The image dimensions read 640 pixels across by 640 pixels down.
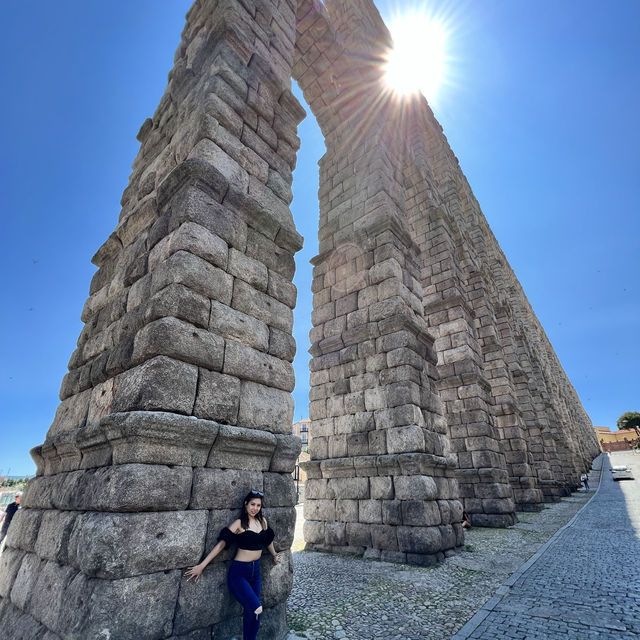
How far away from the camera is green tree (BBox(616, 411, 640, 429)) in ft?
202

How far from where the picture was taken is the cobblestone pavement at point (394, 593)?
3.01 m

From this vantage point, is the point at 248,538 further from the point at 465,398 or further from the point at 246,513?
the point at 465,398

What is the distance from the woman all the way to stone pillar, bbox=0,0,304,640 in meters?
0.08

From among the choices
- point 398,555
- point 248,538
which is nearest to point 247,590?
point 248,538

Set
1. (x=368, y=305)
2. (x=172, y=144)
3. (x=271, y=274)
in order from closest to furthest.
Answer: (x=271, y=274)
(x=172, y=144)
(x=368, y=305)

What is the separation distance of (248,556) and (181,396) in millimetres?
1225

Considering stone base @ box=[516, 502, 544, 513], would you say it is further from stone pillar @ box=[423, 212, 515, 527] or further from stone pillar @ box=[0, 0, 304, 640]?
stone pillar @ box=[0, 0, 304, 640]

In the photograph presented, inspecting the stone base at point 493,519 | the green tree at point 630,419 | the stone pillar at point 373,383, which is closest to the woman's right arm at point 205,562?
the stone pillar at point 373,383

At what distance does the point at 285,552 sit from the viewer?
2977 mm

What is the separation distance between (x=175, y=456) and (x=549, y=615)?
345 centimetres

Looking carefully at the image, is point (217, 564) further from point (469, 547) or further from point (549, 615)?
point (469, 547)

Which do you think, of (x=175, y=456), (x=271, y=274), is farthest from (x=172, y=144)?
(x=175, y=456)

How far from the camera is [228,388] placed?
2869mm

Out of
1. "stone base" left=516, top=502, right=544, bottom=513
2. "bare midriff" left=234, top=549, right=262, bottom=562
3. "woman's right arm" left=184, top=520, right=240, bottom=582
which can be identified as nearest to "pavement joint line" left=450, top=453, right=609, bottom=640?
"bare midriff" left=234, top=549, right=262, bottom=562
